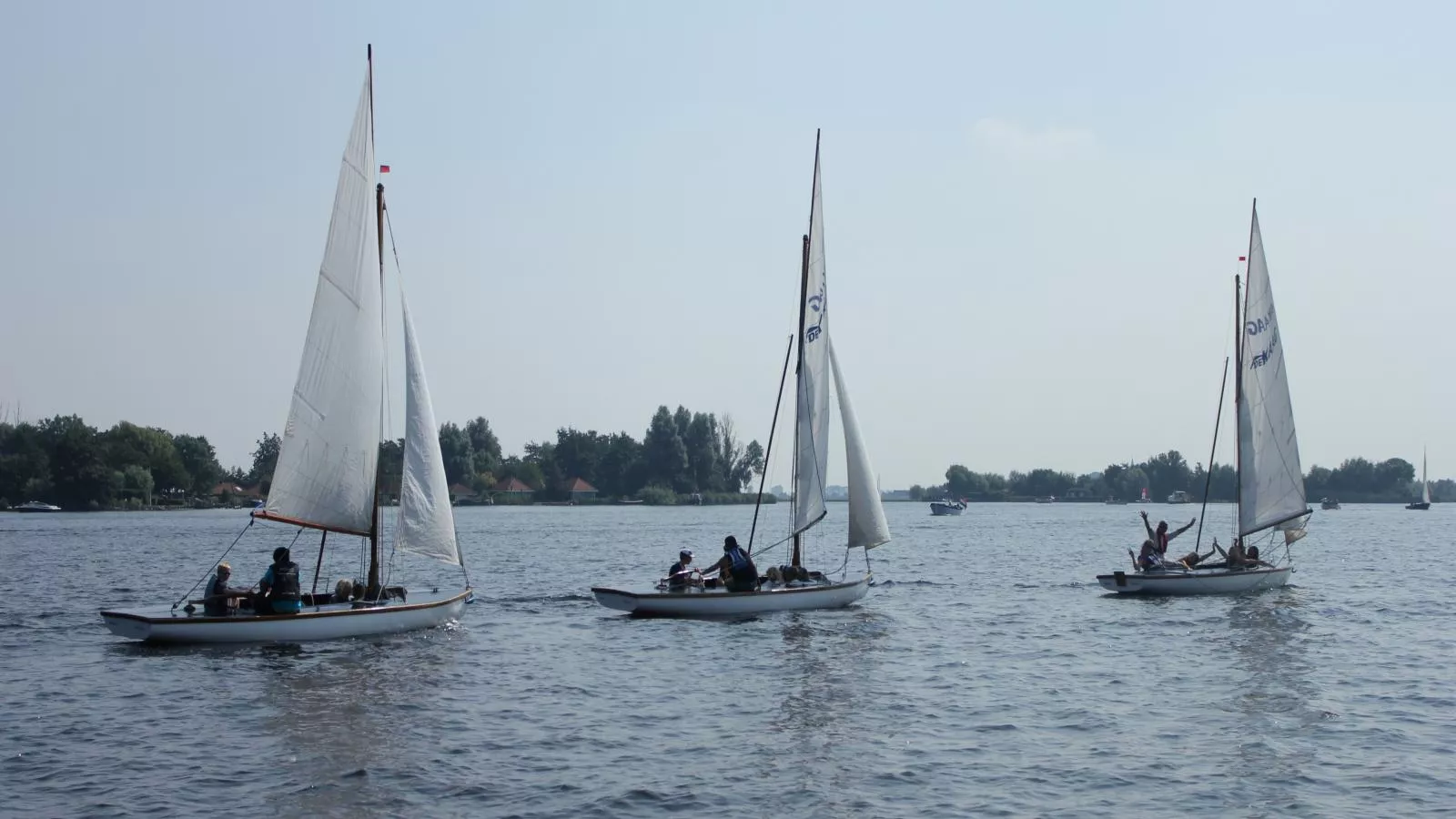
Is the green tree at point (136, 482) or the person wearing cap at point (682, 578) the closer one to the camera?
the person wearing cap at point (682, 578)

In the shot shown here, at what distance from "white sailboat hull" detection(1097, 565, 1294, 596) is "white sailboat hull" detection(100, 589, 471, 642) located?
2311 centimetres

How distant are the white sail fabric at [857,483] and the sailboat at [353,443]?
12.1 m

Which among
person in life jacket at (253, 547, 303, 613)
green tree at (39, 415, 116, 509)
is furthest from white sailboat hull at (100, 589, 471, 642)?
green tree at (39, 415, 116, 509)

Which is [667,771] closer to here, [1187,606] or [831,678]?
[831,678]

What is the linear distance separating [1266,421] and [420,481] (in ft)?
93.6

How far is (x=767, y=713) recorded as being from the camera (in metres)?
23.6

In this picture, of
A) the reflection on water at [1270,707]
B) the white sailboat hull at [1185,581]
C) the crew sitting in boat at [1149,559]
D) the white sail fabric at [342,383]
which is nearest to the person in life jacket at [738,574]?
the white sail fabric at [342,383]

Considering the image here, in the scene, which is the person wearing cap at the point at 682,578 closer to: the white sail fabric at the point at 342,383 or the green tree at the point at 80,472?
the white sail fabric at the point at 342,383

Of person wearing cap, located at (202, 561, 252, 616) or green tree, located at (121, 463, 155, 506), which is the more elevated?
green tree, located at (121, 463, 155, 506)

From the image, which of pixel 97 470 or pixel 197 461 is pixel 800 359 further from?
pixel 197 461

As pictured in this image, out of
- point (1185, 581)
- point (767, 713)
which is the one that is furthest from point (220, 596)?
point (1185, 581)

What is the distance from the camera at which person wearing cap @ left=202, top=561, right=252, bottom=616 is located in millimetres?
29922

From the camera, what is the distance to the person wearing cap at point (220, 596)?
29922 mm

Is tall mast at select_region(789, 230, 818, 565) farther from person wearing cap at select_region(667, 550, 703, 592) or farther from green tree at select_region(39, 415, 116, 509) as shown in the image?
green tree at select_region(39, 415, 116, 509)
